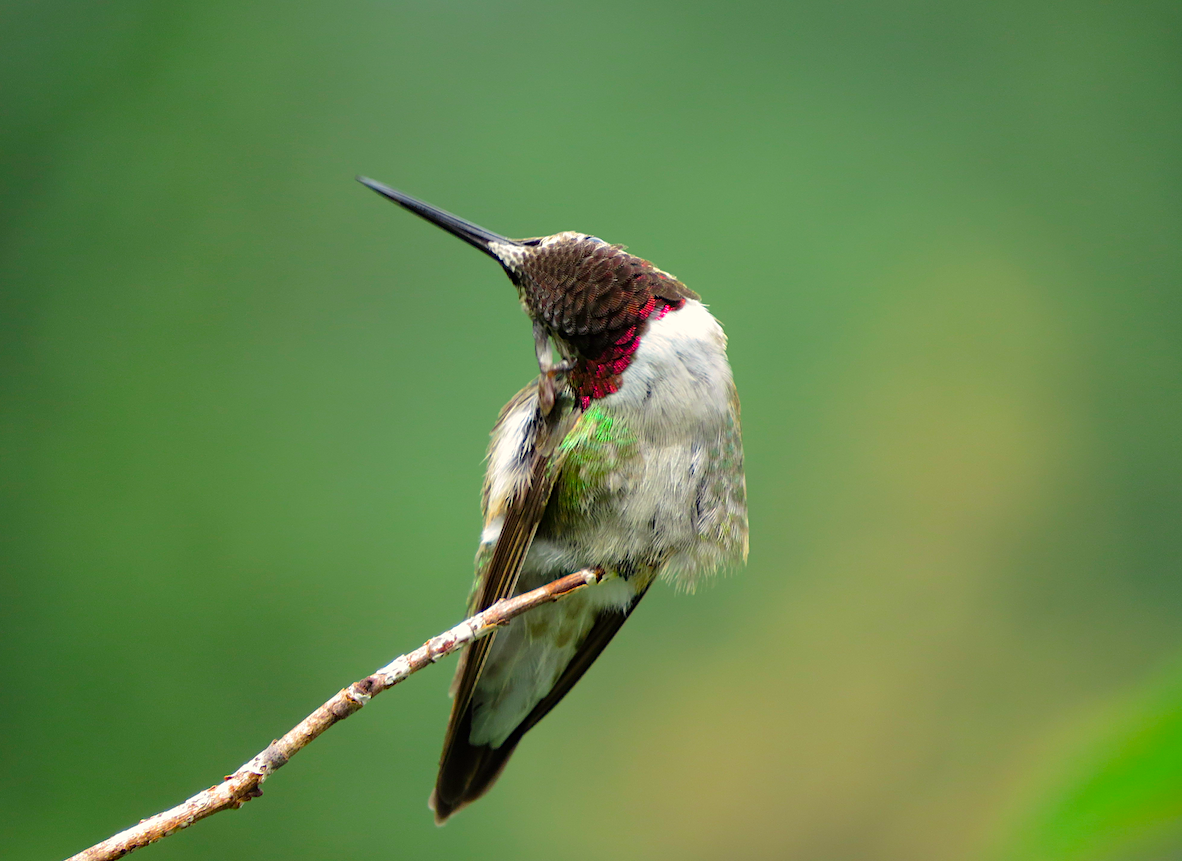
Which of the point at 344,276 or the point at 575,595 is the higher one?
the point at 344,276

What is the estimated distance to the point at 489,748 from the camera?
1806mm

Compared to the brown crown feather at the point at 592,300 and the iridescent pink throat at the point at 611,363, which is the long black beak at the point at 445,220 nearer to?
the brown crown feather at the point at 592,300

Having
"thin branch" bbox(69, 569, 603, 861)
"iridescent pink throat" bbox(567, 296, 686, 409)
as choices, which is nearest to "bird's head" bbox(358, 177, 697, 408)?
"iridescent pink throat" bbox(567, 296, 686, 409)

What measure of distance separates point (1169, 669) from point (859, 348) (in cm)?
280

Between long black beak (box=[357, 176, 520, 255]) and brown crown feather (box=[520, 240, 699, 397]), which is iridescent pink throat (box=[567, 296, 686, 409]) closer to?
brown crown feather (box=[520, 240, 699, 397])

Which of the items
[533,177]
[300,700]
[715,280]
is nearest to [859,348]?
[715,280]

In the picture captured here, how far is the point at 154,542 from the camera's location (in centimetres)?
289

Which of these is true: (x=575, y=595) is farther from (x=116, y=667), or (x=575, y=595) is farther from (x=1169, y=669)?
(x=116, y=667)

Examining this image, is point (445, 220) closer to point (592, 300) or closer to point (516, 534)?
point (592, 300)

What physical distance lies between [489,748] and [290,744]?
785 mm

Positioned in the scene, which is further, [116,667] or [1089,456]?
[1089,456]

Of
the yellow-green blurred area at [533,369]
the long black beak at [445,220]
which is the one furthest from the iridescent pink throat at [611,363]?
the yellow-green blurred area at [533,369]

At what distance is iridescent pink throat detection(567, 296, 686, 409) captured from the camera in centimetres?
152

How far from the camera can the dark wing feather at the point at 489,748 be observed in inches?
68.9
